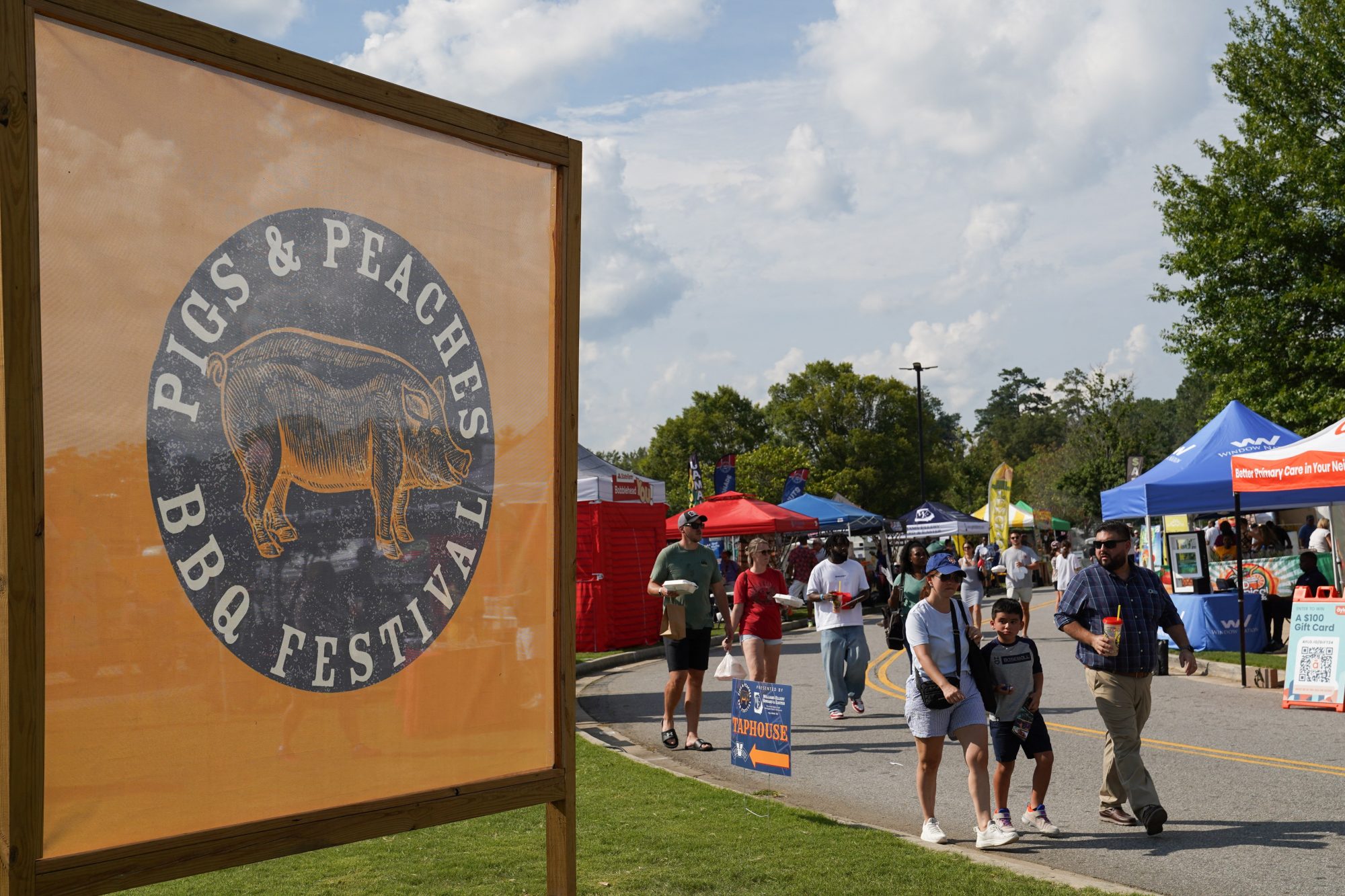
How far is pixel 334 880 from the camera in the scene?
19.8 ft

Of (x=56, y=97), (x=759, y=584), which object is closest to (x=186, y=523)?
(x=56, y=97)

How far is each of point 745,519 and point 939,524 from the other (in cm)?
1487

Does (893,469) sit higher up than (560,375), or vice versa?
(560,375)

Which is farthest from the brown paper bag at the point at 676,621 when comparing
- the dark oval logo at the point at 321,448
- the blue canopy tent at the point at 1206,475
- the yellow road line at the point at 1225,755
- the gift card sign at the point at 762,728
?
the blue canopy tent at the point at 1206,475

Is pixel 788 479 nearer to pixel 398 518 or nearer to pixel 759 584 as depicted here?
pixel 759 584

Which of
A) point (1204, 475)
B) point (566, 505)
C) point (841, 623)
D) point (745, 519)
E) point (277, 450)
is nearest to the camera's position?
point (277, 450)

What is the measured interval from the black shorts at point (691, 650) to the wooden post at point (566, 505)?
539cm

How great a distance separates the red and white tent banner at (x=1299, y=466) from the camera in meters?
13.4

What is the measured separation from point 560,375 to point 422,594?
105 cm

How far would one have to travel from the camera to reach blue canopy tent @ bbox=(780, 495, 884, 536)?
1296 inches

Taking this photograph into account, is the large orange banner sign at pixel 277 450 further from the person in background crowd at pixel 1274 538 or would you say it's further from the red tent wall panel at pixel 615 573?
the person in background crowd at pixel 1274 538

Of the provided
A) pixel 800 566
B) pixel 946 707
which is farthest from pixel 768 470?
pixel 946 707

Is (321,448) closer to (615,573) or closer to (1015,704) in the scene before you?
(1015,704)

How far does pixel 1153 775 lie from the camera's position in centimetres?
911
